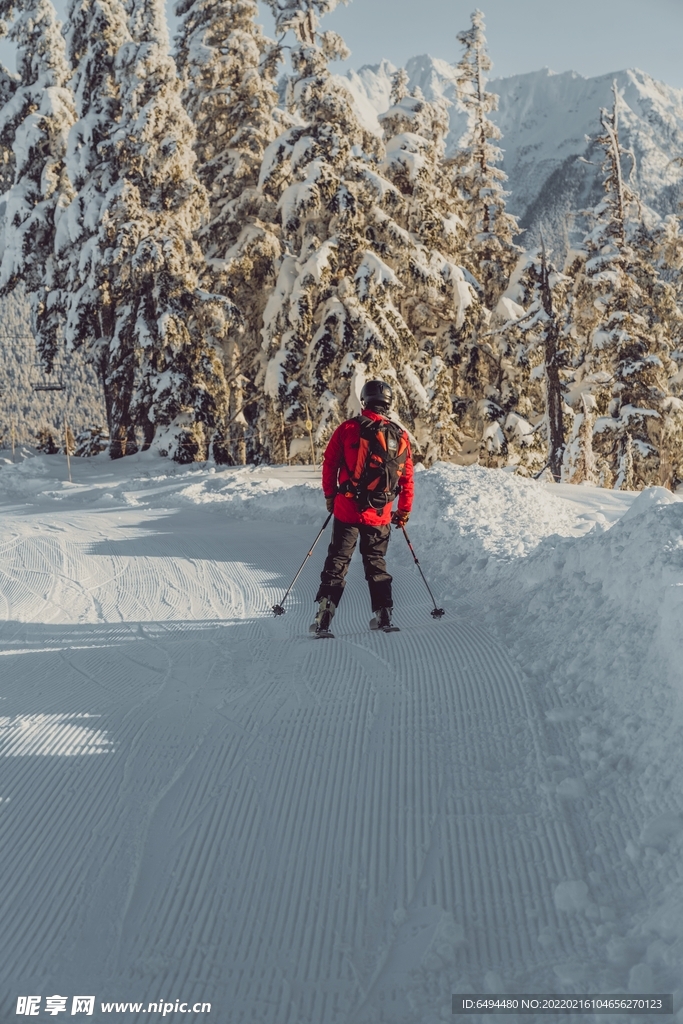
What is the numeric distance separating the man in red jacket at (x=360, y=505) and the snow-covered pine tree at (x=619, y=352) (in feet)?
50.1

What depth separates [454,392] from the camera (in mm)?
21734

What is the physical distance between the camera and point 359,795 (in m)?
3.52

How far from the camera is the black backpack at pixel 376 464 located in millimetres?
5840

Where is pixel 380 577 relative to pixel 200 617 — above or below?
above

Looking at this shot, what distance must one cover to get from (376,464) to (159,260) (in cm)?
1691

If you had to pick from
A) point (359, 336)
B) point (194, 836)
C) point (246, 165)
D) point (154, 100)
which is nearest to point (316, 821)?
point (194, 836)

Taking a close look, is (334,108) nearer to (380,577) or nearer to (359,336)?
(359,336)

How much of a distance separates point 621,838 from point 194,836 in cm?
186

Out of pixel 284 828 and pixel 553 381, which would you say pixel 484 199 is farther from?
pixel 284 828

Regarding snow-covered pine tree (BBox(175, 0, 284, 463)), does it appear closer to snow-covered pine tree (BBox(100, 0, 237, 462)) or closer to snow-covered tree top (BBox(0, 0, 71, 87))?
snow-covered pine tree (BBox(100, 0, 237, 462))

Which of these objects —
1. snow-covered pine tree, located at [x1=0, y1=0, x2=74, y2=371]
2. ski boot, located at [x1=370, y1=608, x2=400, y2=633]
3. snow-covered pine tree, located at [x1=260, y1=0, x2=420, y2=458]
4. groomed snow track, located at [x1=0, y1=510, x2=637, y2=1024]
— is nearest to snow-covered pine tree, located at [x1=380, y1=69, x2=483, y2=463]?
snow-covered pine tree, located at [x1=260, y1=0, x2=420, y2=458]

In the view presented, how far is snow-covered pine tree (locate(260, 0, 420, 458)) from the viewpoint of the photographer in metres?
17.0

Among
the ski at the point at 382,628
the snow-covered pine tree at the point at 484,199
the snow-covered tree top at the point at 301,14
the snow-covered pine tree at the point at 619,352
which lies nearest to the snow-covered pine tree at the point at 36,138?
the snow-covered tree top at the point at 301,14

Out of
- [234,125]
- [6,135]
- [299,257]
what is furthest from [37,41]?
[299,257]
